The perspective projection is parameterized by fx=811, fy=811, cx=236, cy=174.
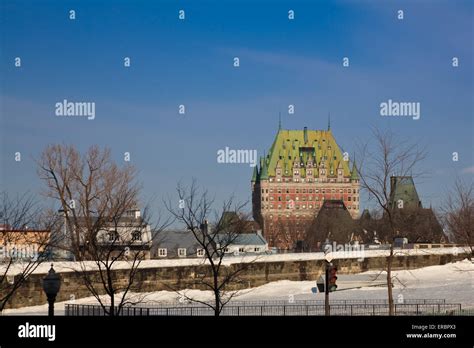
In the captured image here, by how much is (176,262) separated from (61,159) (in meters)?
8.12

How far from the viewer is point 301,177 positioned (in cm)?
17962

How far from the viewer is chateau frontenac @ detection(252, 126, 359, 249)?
172m

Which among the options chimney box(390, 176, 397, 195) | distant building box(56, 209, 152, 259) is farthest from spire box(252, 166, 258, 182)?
chimney box(390, 176, 397, 195)

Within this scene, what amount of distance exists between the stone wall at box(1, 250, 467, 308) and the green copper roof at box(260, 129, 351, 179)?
114 metres

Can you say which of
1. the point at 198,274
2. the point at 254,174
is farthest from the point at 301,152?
the point at 198,274

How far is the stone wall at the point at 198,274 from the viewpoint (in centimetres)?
3544

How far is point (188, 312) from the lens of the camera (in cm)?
3266

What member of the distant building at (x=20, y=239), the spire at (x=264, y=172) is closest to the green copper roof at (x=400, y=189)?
the distant building at (x=20, y=239)

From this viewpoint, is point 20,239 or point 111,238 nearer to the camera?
point 20,239

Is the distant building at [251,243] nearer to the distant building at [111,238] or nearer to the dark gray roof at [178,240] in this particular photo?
the dark gray roof at [178,240]

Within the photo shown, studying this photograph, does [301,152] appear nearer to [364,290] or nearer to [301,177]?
[301,177]

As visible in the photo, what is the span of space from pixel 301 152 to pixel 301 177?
7.21 m

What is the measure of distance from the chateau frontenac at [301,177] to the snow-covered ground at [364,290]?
119 meters
